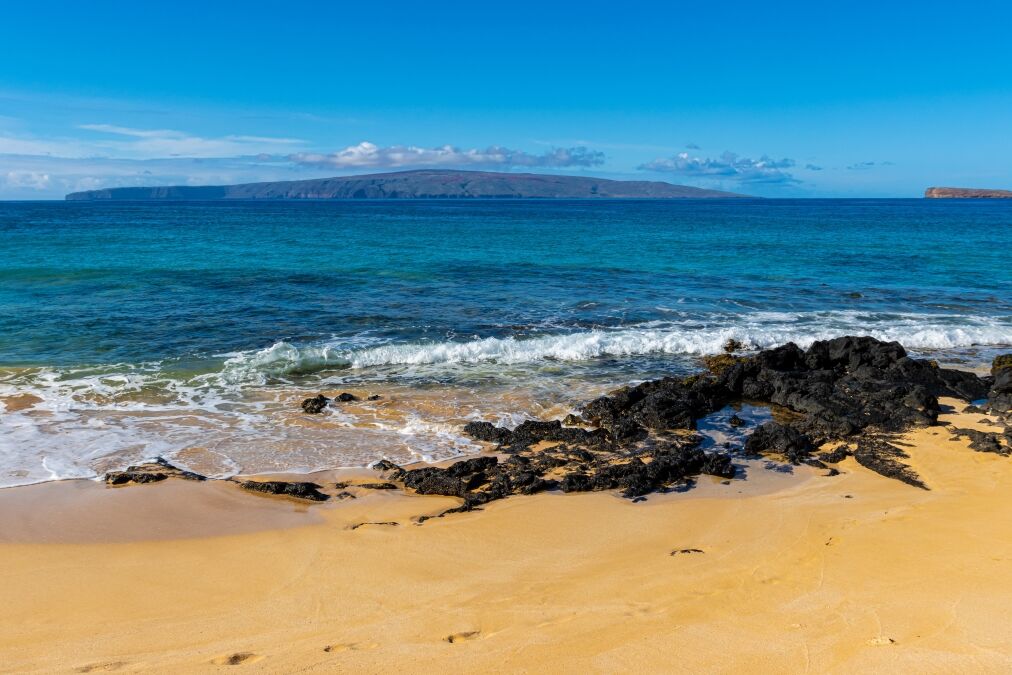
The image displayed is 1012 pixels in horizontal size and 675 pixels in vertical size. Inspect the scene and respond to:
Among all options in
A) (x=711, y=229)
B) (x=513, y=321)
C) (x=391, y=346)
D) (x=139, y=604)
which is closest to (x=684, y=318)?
A: (x=513, y=321)

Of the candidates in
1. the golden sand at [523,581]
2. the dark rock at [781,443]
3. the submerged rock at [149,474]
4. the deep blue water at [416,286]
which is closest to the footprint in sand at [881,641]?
the golden sand at [523,581]

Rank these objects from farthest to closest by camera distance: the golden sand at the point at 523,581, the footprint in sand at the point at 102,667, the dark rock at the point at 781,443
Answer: the dark rock at the point at 781,443 → the golden sand at the point at 523,581 → the footprint in sand at the point at 102,667

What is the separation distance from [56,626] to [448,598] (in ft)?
12.3

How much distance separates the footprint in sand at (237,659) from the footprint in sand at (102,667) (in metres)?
0.80

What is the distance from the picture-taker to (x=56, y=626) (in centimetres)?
614

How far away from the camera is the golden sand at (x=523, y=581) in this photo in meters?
5.57

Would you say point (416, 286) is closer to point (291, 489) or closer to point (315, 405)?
point (315, 405)

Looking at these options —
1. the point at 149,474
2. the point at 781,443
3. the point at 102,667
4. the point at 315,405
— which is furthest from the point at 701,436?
the point at 102,667

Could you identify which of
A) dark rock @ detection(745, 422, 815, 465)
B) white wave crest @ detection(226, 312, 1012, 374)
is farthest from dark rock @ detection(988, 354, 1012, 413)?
white wave crest @ detection(226, 312, 1012, 374)

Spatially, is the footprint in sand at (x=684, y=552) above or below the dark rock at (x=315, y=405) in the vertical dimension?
below

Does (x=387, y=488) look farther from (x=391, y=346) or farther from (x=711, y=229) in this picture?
(x=711, y=229)

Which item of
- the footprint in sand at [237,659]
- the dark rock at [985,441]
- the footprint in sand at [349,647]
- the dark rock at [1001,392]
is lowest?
the footprint in sand at [237,659]

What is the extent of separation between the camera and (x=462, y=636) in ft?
19.3

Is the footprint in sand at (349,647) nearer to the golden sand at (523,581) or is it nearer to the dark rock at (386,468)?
the golden sand at (523,581)
